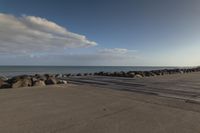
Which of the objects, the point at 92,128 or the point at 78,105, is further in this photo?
the point at 78,105

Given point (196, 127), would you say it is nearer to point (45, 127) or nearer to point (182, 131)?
point (182, 131)

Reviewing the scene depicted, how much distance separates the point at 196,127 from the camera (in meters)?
3.48

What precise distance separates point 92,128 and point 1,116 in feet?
7.55

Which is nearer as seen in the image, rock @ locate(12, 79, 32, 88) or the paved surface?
the paved surface

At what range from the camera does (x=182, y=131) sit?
10.7 ft

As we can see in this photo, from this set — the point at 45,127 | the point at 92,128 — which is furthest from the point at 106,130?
the point at 45,127

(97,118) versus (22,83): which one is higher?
(22,83)

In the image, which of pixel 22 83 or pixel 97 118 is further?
pixel 22 83

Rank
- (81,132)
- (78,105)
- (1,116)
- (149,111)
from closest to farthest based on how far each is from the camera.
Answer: (81,132)
(1,116)
(149,111)
(78,105)

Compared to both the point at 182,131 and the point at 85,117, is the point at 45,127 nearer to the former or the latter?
the point at 85,117

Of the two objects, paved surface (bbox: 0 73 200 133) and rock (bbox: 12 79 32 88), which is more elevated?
rock (bbox: 12 79 32 88)

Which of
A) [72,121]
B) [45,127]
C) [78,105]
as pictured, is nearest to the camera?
[45,127]

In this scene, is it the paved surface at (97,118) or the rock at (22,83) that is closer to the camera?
the paved surface at (97,118)

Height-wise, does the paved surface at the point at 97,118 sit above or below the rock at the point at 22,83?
below
